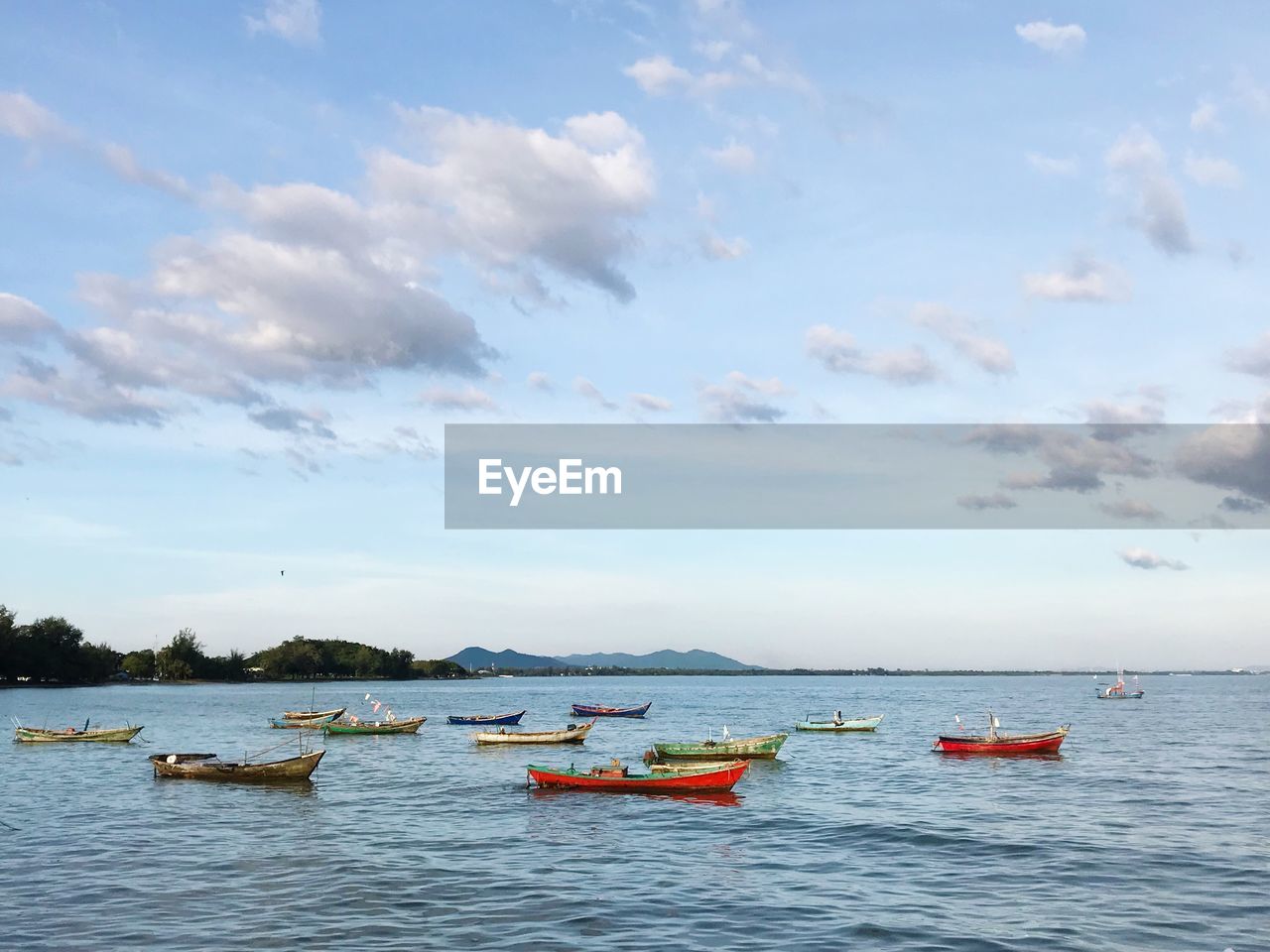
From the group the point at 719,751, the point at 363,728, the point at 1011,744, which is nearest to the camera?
the point at 719,751

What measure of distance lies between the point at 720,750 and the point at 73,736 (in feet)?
182

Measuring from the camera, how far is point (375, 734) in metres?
95.2

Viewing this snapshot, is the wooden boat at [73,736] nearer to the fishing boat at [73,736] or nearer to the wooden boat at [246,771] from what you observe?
the fishing boat at [73,736]

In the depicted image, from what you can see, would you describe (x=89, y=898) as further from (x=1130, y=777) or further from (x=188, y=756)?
(x=1130, y=777)

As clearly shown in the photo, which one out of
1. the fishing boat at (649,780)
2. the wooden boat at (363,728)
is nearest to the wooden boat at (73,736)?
the wooden boat at (363,728)

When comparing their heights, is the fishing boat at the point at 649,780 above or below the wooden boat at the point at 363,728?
above

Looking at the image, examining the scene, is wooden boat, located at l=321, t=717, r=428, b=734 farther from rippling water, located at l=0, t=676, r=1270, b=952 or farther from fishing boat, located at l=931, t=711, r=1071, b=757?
fishing boat, located at l=931, t=711, r=1071, b=757

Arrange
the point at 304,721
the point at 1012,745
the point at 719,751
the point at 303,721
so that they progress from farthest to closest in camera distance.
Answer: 1. the point at 304,721
2. the point at 303,721
3. the point at 1012,745
4. the point at 719,751

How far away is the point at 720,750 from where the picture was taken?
67.9 metres

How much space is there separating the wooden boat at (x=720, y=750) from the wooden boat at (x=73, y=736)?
1803 inches

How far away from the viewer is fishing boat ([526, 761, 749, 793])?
52062 mm

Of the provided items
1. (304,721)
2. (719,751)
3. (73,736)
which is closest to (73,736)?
(73,736)

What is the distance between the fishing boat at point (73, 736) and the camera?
275ft

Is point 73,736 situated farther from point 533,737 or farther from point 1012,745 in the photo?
point 1012,745
